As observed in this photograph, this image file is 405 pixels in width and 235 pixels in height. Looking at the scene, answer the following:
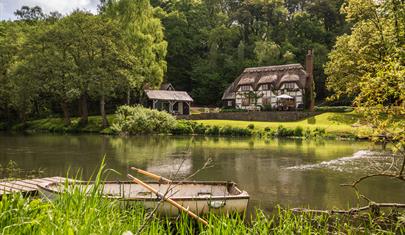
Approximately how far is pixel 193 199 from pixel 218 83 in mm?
64735

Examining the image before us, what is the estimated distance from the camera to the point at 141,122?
4544 cm

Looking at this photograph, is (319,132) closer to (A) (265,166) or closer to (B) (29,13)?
(A) (265,166)

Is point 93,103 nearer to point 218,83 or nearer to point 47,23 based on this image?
point 47,23

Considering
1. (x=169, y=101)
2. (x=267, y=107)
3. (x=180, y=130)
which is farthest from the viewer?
(x=169, y=101)

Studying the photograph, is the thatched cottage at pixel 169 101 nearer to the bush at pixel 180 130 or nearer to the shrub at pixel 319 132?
the bush at pixel 180 130

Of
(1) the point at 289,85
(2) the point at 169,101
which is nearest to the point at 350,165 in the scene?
(1) the point at 289,85

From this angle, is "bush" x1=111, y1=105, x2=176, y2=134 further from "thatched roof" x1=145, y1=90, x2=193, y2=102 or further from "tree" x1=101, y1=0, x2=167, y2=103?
"thatched roof" x1=145, y1=90, x2=193, y2=102

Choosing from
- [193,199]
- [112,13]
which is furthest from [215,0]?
[193,199]

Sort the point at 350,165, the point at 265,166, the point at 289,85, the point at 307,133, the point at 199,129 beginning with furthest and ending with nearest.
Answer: the point at 289,85
the point at 199,129
the point at 307,133
the point at 350,165
the point at 265,166

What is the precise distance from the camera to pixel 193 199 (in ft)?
33.7

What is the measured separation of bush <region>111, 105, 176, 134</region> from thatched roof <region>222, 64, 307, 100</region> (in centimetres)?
2335

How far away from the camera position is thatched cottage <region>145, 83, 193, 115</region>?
196 feet

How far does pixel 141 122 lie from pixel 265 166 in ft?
83.1

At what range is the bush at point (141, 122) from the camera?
149 feet
